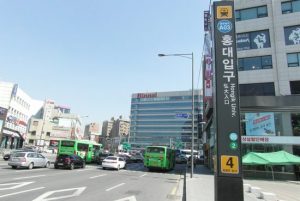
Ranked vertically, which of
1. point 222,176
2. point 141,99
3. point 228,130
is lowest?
point 222,176

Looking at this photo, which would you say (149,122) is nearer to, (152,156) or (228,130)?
(152,156)

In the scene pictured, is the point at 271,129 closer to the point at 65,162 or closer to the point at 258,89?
the point at 258,89

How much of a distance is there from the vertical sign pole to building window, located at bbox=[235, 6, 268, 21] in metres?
31.2

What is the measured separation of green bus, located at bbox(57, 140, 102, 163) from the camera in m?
40.7

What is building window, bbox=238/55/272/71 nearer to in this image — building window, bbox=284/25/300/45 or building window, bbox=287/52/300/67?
building window, bbox=287/52/300/67

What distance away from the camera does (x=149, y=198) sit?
14.5m

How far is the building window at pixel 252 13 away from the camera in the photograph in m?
37.2

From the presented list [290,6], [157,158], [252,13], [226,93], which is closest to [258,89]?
[252,13]

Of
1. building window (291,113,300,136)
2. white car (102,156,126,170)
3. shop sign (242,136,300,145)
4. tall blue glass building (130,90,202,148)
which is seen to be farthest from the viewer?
tall blue glass building (130,90,202,148)

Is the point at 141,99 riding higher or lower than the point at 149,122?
higher

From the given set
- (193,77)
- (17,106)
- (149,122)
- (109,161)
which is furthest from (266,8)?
(149,122)

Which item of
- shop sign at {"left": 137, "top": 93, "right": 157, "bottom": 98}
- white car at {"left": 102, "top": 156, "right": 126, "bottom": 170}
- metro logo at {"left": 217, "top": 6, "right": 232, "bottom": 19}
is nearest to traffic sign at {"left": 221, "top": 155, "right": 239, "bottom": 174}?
metro logo at {"left": 217, "top": 6, "right": 232, "bottom": 19}

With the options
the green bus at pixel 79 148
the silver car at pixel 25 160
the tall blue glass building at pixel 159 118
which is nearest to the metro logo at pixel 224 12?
the silver car at pixel 25 160

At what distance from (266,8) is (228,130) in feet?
110
